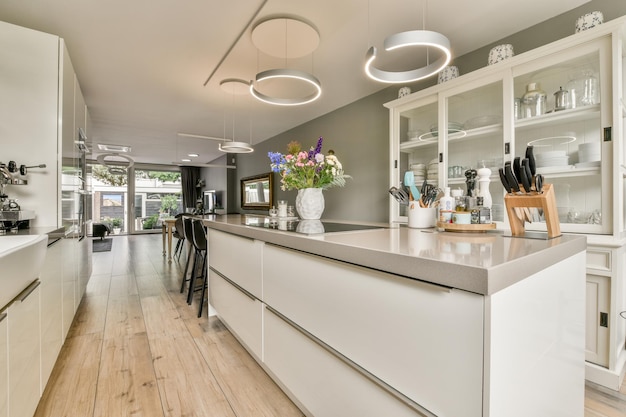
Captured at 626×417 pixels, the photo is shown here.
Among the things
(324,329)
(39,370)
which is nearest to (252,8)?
(324,329)

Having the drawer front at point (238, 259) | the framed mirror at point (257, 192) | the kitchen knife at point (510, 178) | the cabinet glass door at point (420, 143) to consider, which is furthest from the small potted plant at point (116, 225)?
the kitchen knife at point (510, 178)

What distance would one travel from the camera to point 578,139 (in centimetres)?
180

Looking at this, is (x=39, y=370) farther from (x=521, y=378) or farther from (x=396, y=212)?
(x=396, y=212)

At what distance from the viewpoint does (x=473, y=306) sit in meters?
0.65

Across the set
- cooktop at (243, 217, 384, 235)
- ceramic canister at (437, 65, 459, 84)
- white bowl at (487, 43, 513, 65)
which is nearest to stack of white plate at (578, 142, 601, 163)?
white bowl at (487, 43, 513, 65)

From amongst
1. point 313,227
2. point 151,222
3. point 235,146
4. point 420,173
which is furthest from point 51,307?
point 151,222

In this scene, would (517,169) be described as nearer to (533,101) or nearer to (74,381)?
(533,101)

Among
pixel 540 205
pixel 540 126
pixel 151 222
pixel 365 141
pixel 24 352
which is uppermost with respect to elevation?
pixel 365 141

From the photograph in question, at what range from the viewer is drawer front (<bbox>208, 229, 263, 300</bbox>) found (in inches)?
65.6

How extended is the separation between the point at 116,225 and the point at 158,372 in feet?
30.3

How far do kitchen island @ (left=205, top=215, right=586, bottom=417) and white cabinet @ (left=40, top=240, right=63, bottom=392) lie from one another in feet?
3.86

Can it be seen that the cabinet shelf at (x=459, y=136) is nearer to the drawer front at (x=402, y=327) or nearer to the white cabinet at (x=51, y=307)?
the drawer front at (x=402, y=327)

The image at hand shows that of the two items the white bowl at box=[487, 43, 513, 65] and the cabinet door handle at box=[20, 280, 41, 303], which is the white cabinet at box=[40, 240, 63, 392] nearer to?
the cabinet door handle at box=[20, 280, 41, 303]

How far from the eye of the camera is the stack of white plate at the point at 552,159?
5.96 feet
